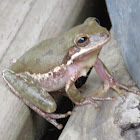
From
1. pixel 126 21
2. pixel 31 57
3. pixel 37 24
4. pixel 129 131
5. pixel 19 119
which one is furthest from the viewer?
pixel 37 24

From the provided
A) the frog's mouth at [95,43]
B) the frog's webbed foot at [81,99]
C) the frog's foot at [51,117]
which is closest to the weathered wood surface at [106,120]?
the frog's webbed foot at [81,99]

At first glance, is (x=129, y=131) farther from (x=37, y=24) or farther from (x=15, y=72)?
(x=37, y=24)

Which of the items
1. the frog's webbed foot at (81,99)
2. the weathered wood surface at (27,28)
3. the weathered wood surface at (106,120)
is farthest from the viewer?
the weathered wood surface at (27,28)

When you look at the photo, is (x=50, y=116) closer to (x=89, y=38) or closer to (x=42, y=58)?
(x=42, y=58)

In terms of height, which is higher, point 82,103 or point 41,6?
point 41,6

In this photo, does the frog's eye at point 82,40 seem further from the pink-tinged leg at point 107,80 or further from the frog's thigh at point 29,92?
the frog's thigh at point 29,92

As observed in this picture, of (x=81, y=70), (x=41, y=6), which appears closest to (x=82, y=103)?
(x=81, y=70)

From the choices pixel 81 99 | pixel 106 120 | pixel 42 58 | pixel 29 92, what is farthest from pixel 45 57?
pixel 106 120
